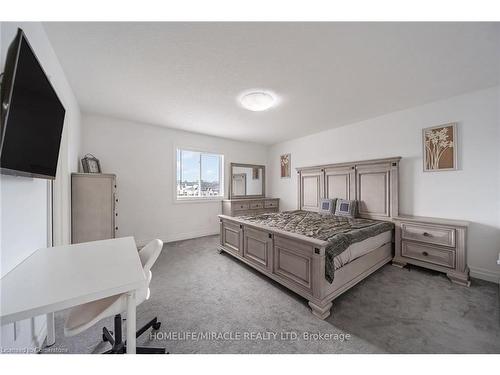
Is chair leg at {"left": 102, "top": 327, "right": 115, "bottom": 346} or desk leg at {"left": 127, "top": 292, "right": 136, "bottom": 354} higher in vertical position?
desk leg at {"left": 127, "top": 292, "right": 136, "bottom": 354}

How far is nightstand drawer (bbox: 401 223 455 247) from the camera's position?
7.74ft

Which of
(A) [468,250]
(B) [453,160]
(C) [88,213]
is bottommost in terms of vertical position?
(A) [468,250]

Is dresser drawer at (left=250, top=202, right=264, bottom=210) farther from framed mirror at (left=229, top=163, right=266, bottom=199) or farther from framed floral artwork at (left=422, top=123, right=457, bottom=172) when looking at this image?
framed floral artwork at (left=422, top=123, right=457, bottom=172)

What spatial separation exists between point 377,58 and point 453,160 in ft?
6.48

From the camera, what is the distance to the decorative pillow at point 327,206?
3578mm

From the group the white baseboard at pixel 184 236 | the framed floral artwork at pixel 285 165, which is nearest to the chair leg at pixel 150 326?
the white baseboard at pixel 184 236

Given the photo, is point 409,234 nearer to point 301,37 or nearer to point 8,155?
point 301,37

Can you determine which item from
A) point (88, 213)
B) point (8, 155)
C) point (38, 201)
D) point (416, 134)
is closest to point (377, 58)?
point (416, 134)

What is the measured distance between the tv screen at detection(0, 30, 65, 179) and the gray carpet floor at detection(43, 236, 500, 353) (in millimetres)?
1408

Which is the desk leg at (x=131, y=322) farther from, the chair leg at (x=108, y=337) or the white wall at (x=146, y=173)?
the white wall at (x=146, y=173)

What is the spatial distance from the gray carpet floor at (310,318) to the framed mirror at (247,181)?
8.91 feet

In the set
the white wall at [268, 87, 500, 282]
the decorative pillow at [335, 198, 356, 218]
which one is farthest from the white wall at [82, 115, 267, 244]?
the white wall at [268, 87, 500, 282]

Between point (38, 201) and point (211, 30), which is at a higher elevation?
point (211, 30)
